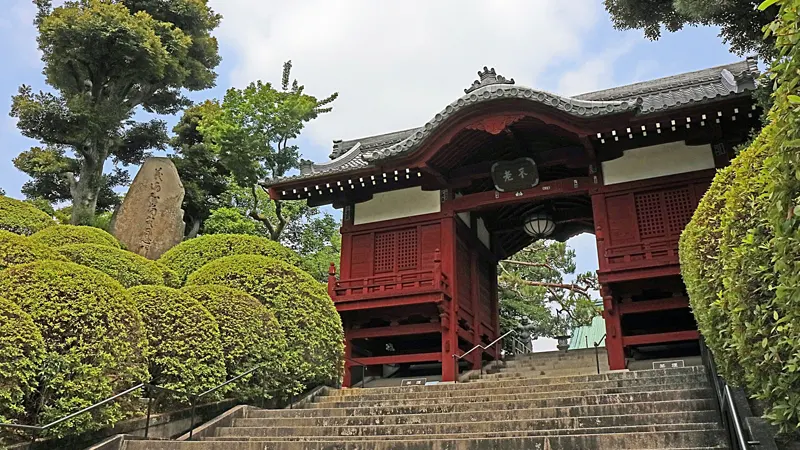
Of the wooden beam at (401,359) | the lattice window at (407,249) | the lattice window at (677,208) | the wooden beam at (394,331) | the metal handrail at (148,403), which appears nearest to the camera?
the metal handrail at (148,403)

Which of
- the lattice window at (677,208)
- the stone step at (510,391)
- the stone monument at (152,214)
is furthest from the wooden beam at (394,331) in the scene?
the stone monument at (152,214)

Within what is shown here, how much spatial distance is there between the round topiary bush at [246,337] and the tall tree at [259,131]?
8818mm

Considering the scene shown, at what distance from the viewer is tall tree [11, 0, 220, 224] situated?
16.6 metres

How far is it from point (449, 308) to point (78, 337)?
280 inches

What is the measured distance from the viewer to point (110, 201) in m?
21.1

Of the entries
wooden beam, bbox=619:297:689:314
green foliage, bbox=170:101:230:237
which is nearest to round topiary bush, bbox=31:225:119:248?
green foliage, bbox=170:101:230:237

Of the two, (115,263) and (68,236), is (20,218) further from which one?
(115,263)

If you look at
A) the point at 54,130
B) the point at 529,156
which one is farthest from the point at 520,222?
the point at 54,130

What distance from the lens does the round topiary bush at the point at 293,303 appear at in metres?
9.45

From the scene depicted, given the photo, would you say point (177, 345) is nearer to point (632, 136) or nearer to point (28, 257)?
point (28, 257)

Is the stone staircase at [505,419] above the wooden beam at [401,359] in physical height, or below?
below

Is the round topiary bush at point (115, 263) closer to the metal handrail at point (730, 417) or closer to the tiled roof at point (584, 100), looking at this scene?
the tiled roof at point (584, 100)

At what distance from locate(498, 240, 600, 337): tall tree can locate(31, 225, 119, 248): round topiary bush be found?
1221cm

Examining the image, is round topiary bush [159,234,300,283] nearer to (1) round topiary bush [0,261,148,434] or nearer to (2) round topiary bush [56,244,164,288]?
(2) round topiary bush [56,244,164,288]
